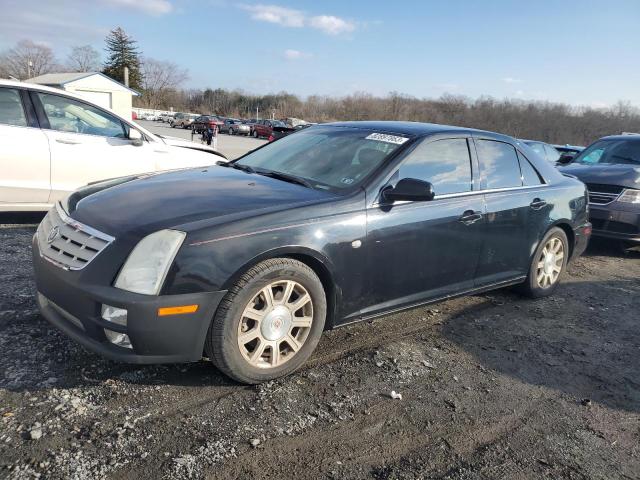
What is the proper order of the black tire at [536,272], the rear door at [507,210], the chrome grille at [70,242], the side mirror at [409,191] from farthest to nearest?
1. the black tire at [536,272]
2. the rear door at [507,210]
3. the side mirror at [409,191]
4. the chrome grille at [70,242]

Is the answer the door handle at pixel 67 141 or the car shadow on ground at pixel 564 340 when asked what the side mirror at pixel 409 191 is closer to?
the car shadow on ground at pixel 564 340

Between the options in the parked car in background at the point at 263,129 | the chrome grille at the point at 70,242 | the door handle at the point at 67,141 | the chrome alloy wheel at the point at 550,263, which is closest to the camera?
the chrome grille at the point at 70,242

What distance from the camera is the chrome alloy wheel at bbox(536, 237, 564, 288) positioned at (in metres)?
5.02

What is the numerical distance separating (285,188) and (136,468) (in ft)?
6.28

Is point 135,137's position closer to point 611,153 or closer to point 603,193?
point 603,193

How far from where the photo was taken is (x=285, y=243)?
2.98m

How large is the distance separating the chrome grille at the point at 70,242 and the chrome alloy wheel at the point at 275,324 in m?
0.88

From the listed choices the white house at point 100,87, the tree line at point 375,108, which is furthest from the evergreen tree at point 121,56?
the white house at point 100,87

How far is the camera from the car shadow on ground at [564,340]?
11.5 ft

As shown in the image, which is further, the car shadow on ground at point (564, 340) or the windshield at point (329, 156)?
the windshield at point (329, 156)

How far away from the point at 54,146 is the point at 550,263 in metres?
5.55

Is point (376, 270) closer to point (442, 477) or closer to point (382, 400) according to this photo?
point (382, 400)

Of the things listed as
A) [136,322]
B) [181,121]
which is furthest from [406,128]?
[181,121]

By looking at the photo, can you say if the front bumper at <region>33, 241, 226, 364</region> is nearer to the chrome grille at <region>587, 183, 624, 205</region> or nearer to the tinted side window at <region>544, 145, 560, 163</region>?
the chrome grille at <region>587, 183, 624, 205</region>
